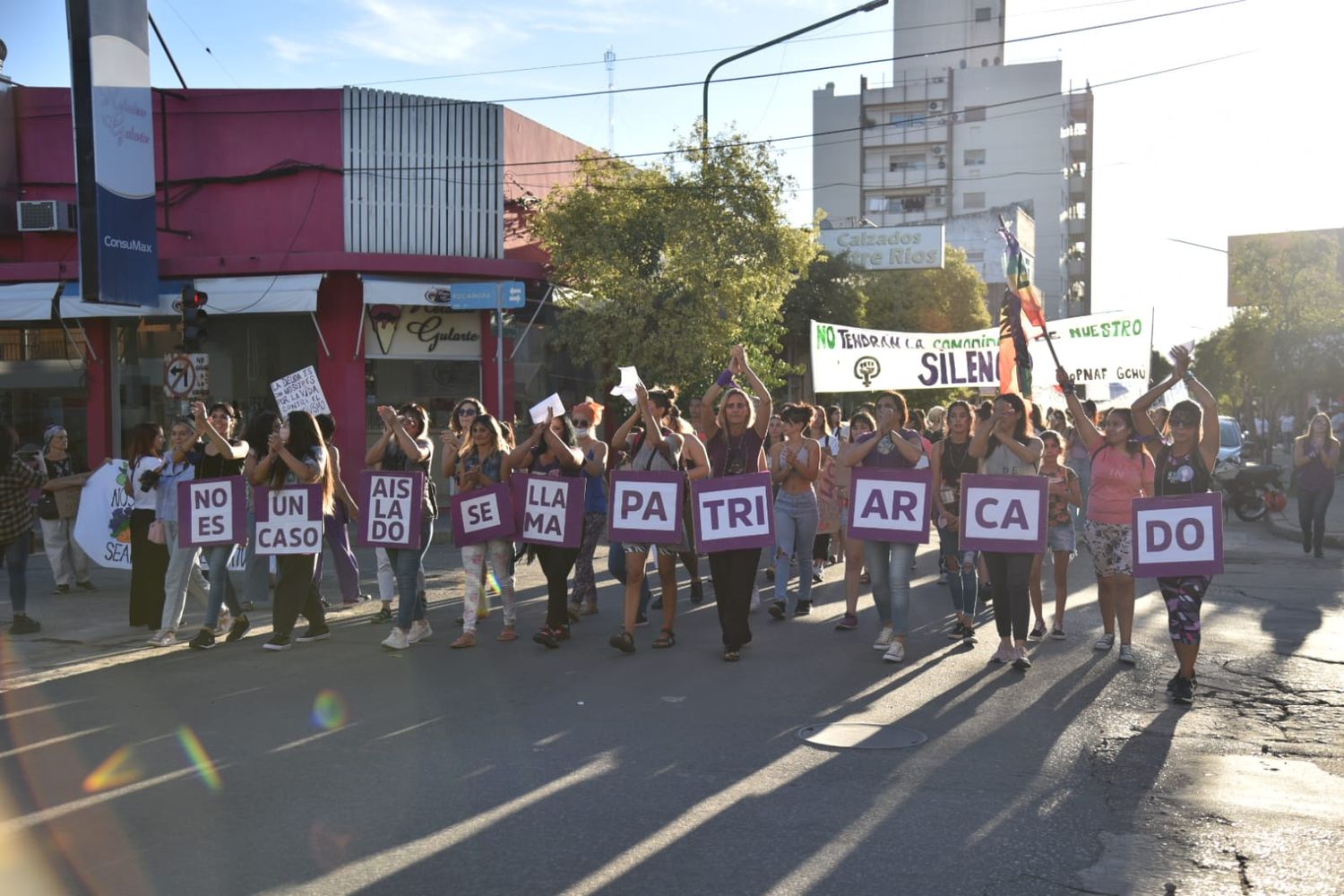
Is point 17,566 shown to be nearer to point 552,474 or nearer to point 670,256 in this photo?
point 552,474

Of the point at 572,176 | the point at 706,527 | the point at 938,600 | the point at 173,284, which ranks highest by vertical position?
the point at 572,176

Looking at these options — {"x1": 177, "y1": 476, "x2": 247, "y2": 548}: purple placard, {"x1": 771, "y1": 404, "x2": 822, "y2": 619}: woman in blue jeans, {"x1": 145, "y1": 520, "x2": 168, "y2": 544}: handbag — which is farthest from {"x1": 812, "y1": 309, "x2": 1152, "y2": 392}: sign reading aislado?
{"x1": 145, "y1": 520, "x2": 168, "y2": 544}: handbag

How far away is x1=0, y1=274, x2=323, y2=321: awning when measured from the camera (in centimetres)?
2014

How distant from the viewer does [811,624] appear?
10.1 m

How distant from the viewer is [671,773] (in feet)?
19.1

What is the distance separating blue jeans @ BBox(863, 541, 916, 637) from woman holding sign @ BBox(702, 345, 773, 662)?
0.89m

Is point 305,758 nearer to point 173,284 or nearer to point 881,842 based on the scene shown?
point 881,842

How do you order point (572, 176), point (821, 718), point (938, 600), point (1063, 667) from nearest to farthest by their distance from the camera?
point (821, 718), point (1063, 667), point (938, 600), point (572, 176)

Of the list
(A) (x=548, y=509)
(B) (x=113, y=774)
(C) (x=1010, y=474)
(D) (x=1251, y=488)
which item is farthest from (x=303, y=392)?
(D) (x=1251, y=488)

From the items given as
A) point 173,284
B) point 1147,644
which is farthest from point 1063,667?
point 173,284

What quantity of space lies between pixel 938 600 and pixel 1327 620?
3251mm

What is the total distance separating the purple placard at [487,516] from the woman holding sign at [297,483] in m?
0.72

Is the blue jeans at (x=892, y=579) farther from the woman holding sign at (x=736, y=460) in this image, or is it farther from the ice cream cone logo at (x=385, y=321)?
the ice cream cone logo at (x=385, y=321)

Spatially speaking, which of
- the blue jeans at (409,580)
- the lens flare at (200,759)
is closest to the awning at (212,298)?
the blue jeans at (409,580)
